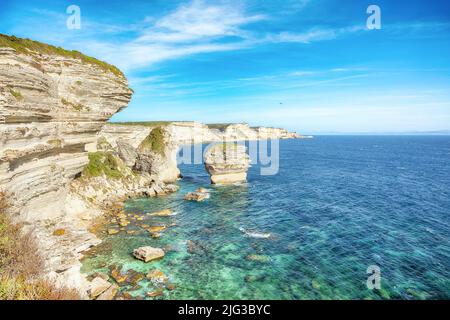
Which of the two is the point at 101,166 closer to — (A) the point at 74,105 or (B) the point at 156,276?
(A) the point at 74,105

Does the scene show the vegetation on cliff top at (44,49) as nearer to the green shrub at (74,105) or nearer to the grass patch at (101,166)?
the green shrub at (74,105)

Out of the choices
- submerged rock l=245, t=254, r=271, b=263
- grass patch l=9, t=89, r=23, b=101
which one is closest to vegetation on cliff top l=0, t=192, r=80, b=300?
grass patch l=9, t=89, r=23, b=101

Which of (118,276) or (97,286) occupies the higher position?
(97,286)

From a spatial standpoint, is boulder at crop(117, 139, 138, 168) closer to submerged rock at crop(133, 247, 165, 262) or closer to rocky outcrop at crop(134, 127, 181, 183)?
rocky outcrop at crop(134, 127, 181, 183)

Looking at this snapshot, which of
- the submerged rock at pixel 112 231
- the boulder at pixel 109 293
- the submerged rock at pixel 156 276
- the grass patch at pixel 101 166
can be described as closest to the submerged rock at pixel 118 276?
the boulder at pixel 109 293

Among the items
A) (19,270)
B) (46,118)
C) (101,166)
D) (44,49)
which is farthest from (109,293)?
(101,166)
